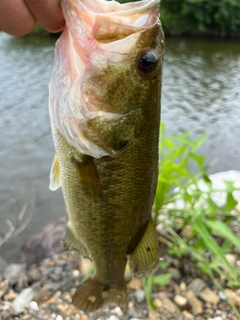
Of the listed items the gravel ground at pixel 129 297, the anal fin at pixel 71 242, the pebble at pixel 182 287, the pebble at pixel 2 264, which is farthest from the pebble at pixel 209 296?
the pebble at pixel 2 264

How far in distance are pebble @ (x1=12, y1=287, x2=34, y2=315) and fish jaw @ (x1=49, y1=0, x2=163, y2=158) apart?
191 cm

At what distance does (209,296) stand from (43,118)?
265 inches

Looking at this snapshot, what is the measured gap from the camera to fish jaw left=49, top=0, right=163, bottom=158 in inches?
53.0

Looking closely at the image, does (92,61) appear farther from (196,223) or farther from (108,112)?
(196,223)

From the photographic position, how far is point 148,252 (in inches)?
76.9

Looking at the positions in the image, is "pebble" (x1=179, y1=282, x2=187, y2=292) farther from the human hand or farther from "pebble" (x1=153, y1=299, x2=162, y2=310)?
the human hand

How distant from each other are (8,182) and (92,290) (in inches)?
174

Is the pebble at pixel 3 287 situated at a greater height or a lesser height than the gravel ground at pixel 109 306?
lesser

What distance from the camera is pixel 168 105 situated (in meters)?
10.1

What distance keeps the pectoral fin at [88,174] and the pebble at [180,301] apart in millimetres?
1639

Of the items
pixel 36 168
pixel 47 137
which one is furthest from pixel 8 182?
pixel 47 137

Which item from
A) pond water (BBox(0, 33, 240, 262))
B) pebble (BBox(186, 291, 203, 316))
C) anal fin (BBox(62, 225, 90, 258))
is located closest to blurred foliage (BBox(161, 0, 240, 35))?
pond water (BBox(0, 33, 240, 262))

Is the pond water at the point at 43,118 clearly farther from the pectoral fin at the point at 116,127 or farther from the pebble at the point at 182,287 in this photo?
the pectoral fin at the point at 116,127

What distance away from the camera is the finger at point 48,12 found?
1.35 metres
